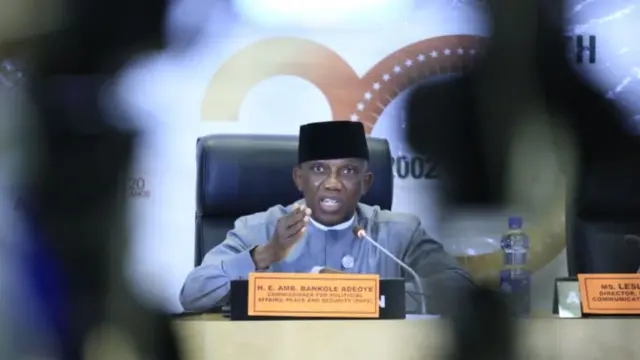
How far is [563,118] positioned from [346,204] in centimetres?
32

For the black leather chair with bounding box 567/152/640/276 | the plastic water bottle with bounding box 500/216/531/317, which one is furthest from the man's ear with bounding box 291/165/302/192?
the black leather chair with bounding box 567/152/640/276

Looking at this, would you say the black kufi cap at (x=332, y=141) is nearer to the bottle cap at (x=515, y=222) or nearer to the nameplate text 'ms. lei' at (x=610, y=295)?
the bottle cap at (x=515, y=222)

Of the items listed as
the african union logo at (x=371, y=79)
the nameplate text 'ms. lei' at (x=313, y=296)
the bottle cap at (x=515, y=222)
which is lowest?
the nameplate text 'ms. lei' at (x=313, y=296)

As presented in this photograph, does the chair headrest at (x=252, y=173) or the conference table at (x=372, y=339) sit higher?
the chair headrest at (x=252, y=173)

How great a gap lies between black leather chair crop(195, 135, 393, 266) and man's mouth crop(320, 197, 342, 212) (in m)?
0.03

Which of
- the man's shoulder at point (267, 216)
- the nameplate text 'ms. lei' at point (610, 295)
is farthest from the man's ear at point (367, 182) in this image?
the nameplate text 'ms. lei' at point (610, 295)

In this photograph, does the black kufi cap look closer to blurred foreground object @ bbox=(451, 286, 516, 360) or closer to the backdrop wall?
the backdrop wall

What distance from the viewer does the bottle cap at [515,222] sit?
97 centimetres

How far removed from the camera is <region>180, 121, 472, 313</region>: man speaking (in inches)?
36.0

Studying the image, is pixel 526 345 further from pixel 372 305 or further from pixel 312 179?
pixel 312 179

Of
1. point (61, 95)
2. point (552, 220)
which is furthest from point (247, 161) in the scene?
point (552, 220)

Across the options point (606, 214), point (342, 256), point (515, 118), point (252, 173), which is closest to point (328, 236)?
point (342, 256)

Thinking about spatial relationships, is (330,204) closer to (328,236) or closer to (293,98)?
(328,236)

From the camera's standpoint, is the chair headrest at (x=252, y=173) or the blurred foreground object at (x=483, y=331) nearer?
the blurred foreground object at (x=483, y=331)
